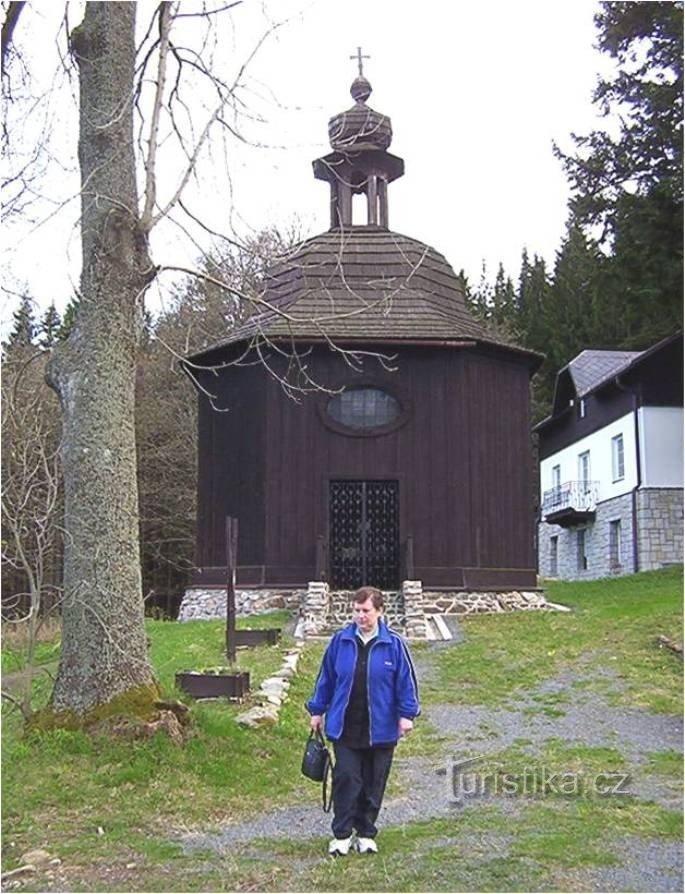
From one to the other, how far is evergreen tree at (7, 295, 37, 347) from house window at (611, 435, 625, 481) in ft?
52.8

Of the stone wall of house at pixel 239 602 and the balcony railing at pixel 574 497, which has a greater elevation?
the balcony railing at pixel 574 497

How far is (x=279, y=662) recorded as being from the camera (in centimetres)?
1262

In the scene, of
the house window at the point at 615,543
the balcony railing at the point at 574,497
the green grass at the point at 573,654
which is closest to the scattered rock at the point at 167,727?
the green grass at the point at 573,654

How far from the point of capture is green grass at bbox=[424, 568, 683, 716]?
1131cm

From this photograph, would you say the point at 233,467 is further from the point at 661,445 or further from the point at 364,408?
the point at 661,445

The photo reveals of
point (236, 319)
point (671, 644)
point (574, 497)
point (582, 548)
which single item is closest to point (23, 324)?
point (671, 644)

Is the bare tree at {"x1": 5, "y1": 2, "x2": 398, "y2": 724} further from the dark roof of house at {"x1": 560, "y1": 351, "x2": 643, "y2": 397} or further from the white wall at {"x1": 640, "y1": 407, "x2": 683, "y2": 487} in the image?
the dark roof of house at {"x1": 560, "y1": 351, "x2": 643, "y2": 397}

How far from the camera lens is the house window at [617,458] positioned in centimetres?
2883

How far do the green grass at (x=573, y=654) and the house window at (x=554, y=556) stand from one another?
52.3 ft

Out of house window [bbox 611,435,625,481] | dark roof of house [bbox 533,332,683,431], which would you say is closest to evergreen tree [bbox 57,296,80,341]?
dark roof of house [bbox 533,332,683,431]

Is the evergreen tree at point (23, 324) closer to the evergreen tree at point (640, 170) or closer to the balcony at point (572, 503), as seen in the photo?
the evergreen tree at point (640, 170)

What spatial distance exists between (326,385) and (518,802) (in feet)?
42.0

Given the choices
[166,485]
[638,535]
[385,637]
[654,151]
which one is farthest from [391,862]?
[166,485]

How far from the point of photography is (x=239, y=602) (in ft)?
61.2
